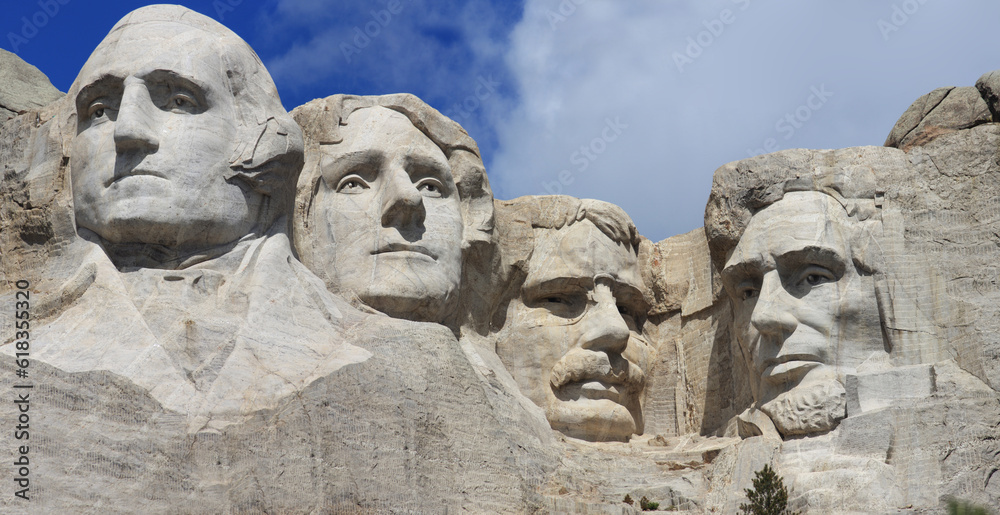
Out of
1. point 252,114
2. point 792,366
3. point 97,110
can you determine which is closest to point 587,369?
point 792,366

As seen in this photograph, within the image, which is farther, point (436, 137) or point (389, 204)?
point (436, 137)

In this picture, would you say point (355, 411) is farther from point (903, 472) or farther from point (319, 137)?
point (903, 472)

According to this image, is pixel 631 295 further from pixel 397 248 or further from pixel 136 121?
pixel 136 121

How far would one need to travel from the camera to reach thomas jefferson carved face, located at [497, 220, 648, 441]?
16.1 meters

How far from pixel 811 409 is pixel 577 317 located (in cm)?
284

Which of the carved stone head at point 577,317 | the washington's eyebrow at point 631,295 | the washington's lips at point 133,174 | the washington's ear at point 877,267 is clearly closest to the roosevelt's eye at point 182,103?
the washington's lips at point 133,174

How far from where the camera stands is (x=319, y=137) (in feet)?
52.1

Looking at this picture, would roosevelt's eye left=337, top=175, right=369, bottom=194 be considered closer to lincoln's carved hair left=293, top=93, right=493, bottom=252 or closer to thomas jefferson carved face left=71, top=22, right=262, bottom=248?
lincoln's carved hair left=293, top=93, right=493, bottom=252

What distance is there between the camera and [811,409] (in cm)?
1473

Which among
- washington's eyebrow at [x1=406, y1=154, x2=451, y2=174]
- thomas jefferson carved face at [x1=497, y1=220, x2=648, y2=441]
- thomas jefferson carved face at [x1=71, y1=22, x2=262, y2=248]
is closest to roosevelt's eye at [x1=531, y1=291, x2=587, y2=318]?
thomas jefferson carved face at [x1=497, y1=220, x2=648, y2=441]

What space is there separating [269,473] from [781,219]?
5806 mm

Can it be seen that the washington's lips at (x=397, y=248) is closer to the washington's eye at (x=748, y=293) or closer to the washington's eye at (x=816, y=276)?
the washington's eye at (x=748, y=293)

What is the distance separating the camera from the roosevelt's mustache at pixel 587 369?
53.0 feet

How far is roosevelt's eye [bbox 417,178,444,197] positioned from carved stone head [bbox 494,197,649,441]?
3.95 feet
